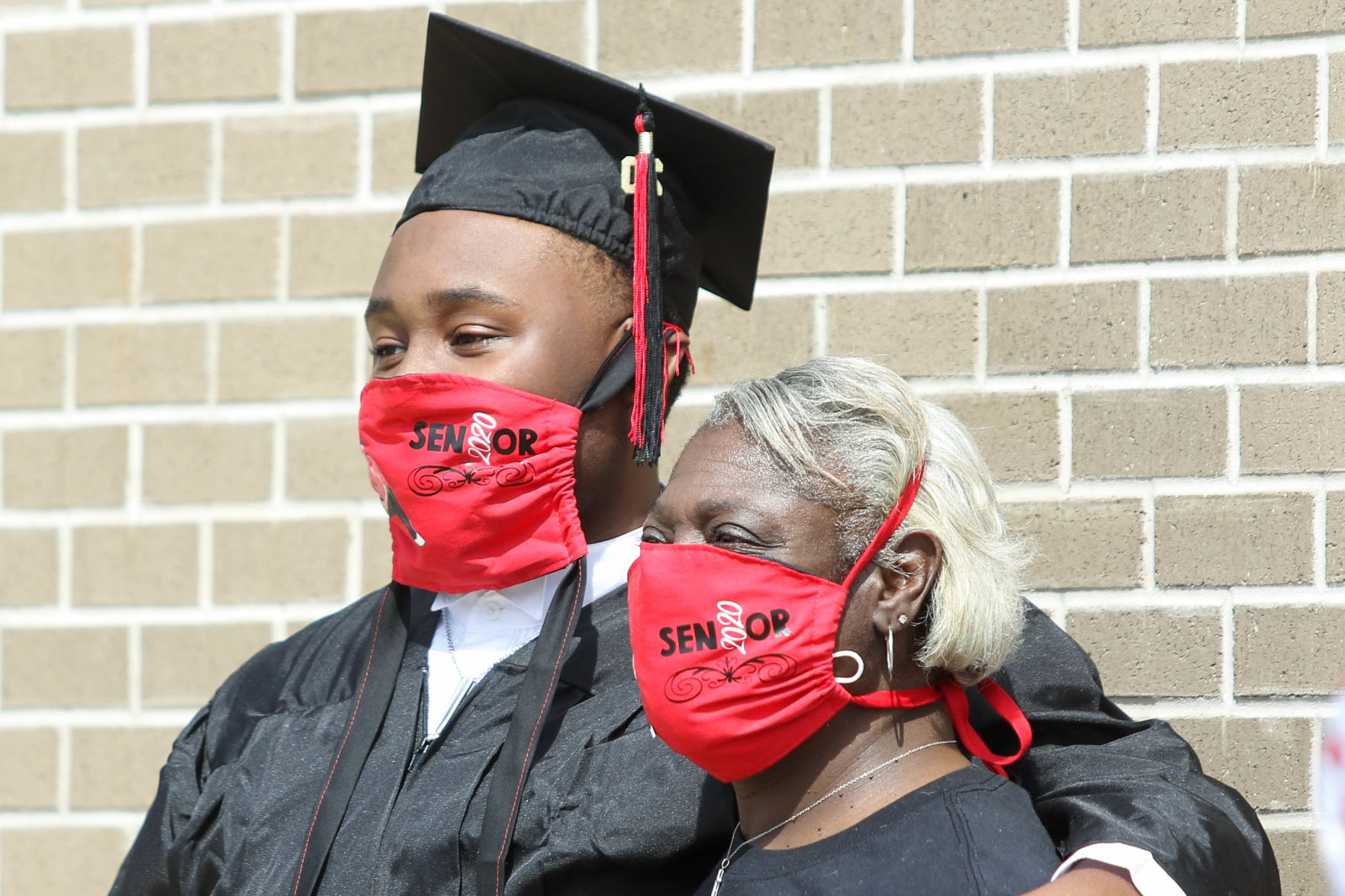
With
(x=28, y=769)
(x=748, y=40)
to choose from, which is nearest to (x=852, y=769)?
(x=748, y=40)

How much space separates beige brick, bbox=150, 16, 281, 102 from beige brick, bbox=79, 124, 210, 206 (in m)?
0.10

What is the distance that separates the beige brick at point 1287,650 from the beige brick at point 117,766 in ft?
8.62

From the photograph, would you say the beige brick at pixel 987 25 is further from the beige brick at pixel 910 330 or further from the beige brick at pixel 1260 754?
the beige brick at pixel 1260 754

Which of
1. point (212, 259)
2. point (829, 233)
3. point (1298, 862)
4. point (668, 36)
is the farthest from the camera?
point (212, 259)

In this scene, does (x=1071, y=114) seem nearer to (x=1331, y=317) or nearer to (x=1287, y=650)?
(x=1331, y=317)

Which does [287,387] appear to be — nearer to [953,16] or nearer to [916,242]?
[916,242]

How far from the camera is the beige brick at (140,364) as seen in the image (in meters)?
3.58

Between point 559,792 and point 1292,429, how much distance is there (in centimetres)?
184

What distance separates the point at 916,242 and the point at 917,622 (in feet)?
4.94

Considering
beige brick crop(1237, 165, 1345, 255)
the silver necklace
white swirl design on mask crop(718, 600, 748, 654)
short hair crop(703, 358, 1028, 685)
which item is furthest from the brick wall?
white swirl design on mask crop(718, 600, 748, 654)

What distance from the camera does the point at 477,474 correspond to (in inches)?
86.1

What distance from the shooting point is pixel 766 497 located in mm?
1860

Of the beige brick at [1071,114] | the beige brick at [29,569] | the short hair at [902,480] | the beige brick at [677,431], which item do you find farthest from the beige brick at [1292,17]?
the beige brick at [29,569]

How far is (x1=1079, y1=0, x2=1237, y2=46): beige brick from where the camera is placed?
3.03 meters
